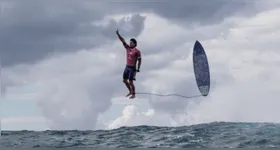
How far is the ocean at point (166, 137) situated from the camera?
4404cm

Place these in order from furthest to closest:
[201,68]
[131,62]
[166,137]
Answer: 1. [166,137]
2. [201,68]
3. [131,62]

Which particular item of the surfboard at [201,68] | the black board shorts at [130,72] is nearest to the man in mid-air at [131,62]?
the black board shorts at [130,72]

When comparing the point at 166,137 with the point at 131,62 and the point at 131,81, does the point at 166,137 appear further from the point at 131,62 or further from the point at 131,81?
the point at 131,62

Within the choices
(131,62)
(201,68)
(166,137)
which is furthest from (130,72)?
(166,137)

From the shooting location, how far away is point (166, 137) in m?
46.7

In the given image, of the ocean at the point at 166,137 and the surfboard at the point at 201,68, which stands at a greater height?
the surfboard at the point at 201,68

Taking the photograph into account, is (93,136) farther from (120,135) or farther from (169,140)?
(169,140)

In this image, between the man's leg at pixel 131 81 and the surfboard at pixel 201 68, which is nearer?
the man's leg at pixel 131 81

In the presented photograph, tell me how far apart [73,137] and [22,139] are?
5.00 metres

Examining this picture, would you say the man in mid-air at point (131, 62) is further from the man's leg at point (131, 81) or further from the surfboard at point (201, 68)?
the surfboard at point (201, 68)

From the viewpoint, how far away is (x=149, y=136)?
154ft

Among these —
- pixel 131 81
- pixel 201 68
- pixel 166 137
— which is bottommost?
pixel 166 137

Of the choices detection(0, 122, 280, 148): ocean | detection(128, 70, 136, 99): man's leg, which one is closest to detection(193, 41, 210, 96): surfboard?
detection(0, 122, 280, 148): ocean

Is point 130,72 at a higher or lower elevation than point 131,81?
Answer: higher
